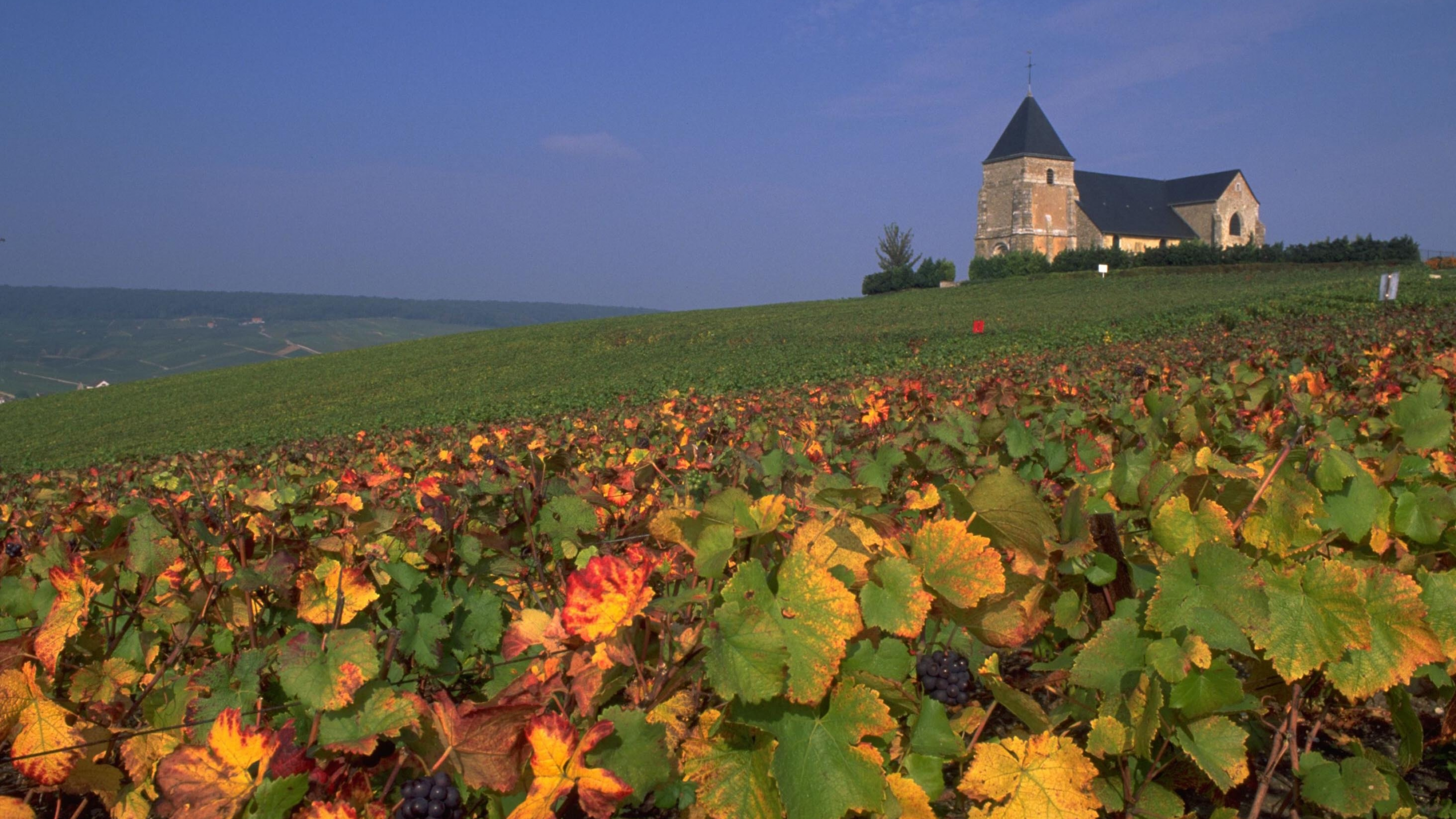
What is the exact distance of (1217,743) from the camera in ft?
3.51

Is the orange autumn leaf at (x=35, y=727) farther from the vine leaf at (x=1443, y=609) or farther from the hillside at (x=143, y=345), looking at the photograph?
the hillside at (x=143, y=345)

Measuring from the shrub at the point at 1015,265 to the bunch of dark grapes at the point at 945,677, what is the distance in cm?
6907

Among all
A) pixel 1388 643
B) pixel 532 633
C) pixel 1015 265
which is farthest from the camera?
pixel 1015 265

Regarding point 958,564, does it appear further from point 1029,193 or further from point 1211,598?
point 1029,193

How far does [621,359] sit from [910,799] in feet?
137

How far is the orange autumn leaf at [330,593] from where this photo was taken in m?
1.33

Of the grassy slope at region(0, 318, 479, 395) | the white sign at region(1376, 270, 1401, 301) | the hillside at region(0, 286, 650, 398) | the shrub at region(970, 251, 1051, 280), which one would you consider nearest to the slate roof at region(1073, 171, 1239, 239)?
the shrub at region(970, 251, 1051, 280)

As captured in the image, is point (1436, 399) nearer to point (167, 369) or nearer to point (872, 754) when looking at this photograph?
point (872, 754)

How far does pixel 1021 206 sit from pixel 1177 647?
8129 centimetres

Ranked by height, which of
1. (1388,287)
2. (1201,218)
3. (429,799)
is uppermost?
(1201,218)

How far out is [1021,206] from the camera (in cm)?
7656

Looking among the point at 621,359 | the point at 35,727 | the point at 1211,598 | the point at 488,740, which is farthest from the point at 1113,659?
the point at 621,359

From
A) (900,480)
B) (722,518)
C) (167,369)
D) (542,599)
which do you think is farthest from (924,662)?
(167,369)

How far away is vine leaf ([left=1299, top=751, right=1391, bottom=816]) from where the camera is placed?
1.10 metres
